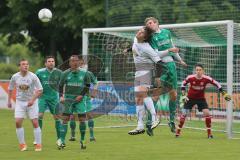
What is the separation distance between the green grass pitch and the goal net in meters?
1.19

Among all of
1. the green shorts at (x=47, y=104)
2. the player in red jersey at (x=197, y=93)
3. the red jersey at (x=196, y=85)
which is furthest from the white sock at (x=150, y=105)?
the red jersey at (x=196, y=85)

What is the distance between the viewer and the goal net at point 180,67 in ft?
70.4

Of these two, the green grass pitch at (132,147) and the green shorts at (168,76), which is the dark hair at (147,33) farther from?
the green grass pitch at (132,147)

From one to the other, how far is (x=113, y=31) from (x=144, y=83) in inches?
266

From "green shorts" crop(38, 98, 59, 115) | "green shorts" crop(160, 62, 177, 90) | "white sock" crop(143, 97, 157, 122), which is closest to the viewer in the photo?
"white sock" crop(143, 97, 157, 122)

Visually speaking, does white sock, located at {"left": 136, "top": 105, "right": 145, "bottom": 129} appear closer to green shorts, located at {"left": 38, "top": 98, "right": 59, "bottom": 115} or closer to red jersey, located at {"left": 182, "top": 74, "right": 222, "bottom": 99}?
green shorts, located at {"left": 38, "top": 98, "right": 59, "bottom": 115}

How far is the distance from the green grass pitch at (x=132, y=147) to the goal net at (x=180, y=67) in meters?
1.19

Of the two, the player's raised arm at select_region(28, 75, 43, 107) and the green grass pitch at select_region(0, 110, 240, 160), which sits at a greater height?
the player's raised arm at select_region(28, 75, 43, 107)

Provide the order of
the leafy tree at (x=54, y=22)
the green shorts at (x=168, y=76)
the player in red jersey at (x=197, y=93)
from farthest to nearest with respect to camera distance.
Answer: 1. the leafy tree at (x=54, y=22)
2. the player in red jersey at (x=197, y=93)
3. the green shorts at (x=168, y=76)

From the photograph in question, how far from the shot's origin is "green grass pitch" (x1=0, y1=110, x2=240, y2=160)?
15.2m

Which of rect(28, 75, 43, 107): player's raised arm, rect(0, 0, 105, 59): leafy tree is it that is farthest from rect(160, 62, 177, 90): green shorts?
rect(0, 0, 105, 59): leafy tree

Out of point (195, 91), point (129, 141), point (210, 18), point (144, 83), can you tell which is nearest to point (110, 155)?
point (144, 83)

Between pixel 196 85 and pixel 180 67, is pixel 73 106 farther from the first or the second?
pixel 180 67

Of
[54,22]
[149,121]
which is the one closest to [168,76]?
[149,121]
